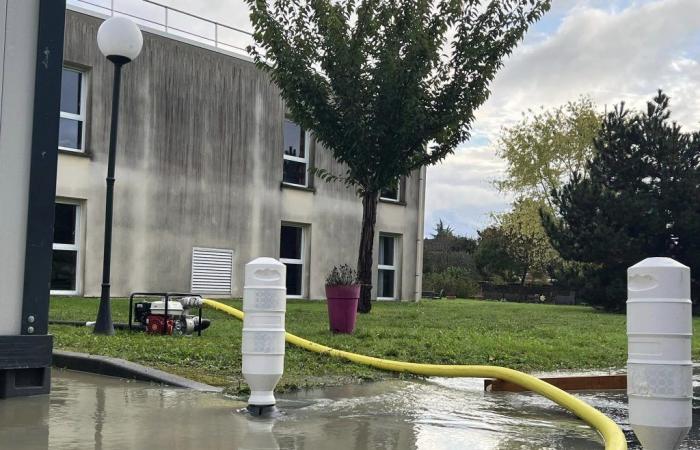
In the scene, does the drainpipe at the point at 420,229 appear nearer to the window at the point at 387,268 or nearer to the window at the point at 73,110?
the window at the point at 387,268

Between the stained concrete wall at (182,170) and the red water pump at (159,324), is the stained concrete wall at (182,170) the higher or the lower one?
the higher one

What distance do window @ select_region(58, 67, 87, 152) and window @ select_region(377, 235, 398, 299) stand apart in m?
12.1

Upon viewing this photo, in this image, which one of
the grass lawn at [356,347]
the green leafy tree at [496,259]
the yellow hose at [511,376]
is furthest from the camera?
the green leafy tree at [496,259]

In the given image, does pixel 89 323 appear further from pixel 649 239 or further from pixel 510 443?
pixel 649 239

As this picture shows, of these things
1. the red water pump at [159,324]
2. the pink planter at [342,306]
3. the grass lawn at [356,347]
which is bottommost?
the grass lawn at [356,347]

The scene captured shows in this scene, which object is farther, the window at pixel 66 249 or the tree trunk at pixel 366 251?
the window at pixel 66 249

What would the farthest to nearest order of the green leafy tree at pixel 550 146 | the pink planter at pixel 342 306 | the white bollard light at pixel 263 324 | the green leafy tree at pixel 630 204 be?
the green leafy tree at pixel 550 146 < the green leafy tree at pixel 630 204 < the pink planter at pixel 342 306 < the white bollard light at pixel 263 324

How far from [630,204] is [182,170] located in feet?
48.9

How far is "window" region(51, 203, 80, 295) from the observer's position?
1836 cm

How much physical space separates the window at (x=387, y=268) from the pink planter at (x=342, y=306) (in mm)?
16200

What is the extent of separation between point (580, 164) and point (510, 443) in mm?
41536

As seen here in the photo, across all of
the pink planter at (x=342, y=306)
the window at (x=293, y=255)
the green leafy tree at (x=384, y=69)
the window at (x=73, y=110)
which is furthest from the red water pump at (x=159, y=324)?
the window at (x=293, y=255)

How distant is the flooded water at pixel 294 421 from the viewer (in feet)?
15.6

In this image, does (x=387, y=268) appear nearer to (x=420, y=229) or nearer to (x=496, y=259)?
(x=420, y=229)
